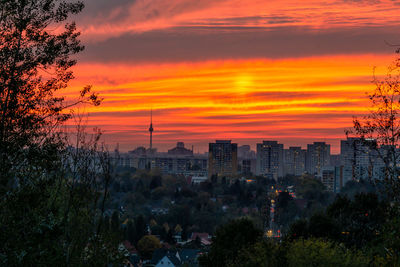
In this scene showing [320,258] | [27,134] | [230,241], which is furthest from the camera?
[230,241]

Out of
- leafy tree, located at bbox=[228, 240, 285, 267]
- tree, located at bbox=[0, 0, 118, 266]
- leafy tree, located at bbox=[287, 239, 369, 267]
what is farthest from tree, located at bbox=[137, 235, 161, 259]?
tree, located at bbox=[0, 0, 118, 266]

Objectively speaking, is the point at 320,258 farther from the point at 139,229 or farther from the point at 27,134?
the point at 139,229

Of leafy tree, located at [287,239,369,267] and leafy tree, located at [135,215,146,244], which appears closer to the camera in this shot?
leafy tree, located at [287,239,369,267]

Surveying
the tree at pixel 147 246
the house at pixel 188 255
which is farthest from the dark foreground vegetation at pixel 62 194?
the tree at pixel 147 246

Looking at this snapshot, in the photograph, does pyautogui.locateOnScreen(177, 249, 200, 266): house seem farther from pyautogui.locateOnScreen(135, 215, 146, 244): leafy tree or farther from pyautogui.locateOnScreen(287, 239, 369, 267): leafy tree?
pyautogui.locateOnScreen(287, 239, 369, 267): leafy tree

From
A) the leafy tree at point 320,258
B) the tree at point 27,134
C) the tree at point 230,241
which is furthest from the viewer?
the tree at point 230,241

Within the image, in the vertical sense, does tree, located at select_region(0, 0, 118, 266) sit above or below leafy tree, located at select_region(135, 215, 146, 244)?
above

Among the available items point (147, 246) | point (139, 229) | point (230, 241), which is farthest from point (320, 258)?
point (139, 229)

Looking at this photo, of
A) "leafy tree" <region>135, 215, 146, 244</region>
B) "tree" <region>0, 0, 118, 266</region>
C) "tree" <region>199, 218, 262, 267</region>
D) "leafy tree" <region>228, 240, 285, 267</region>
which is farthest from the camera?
"leafy tree" <region>135, 215, 146, 244</region>

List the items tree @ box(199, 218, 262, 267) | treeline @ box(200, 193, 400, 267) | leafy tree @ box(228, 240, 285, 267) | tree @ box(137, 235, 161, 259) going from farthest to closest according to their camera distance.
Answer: tree @ box(137, 235, 161, 259) → tree @ box(199, 218, 262, 267) → leafy tree @ box(228, 240, 285, 267) → treeline @ box(200, 193, 400, 267)

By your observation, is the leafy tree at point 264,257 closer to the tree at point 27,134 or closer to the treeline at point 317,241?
the treeline at point 317,241

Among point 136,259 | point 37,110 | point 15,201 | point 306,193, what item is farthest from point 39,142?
point 306,193

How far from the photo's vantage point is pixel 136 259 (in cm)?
7244

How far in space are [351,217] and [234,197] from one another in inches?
4033
